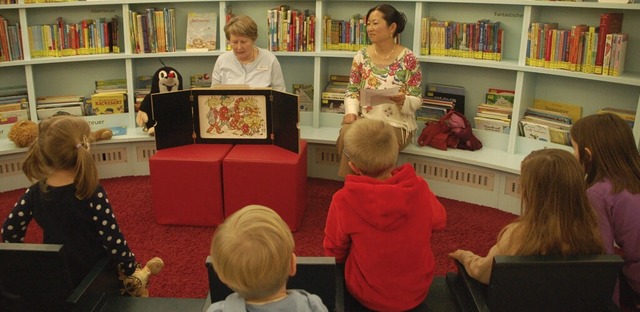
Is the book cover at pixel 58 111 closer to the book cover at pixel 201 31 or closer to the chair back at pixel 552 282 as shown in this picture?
the book cover at pixel 201 31

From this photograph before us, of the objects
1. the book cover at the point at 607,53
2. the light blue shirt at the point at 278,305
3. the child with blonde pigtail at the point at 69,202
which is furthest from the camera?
the book cover at the point at 607,53

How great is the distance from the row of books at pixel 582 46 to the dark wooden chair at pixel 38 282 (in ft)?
10.1

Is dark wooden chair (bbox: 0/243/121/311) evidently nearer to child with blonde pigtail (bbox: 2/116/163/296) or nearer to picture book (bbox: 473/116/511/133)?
child with blonde pigtail (bbox: 2/116/163/296)

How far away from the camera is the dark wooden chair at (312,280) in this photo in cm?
168

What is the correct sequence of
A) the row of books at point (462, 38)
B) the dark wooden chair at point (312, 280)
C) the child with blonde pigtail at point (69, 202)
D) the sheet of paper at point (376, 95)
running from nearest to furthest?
1. the dark wooden chair at point (312, 280)
2. the child with blonde pigtail at point (69, 202)
3. the sheet of paper at point (376, 95)
4. the row of books at point (462, 38)

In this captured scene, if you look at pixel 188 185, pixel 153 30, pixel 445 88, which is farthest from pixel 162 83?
pixel 445 88

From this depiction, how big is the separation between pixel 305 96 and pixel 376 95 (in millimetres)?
1093

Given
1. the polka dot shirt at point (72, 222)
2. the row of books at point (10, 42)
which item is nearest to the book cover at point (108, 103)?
the row of books at point (10, 42)

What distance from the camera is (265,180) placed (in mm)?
3494

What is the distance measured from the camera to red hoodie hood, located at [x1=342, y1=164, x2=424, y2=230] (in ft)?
6.28

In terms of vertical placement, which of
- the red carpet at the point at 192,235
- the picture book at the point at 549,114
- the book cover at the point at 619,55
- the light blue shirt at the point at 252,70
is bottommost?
the red carpet at the point at 192,235

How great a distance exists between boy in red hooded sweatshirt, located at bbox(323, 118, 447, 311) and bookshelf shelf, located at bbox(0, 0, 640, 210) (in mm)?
2055

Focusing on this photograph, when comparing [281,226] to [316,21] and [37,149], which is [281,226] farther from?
[316,21]

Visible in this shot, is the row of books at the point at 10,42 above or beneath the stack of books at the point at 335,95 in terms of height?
above
